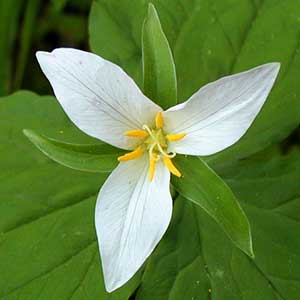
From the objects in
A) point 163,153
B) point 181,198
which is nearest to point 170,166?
point 163,153

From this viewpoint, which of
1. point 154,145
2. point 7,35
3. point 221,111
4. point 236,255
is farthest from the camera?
point 7,35

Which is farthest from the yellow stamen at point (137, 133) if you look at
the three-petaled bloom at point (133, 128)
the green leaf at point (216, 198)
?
the green leaf at point (216, 198)

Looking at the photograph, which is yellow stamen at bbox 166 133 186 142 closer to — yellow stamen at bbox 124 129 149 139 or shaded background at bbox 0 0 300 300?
yellow stamen at bbox 124 129 149 139

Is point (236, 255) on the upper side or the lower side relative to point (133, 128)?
lower

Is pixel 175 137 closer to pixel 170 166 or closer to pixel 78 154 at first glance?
pixel 170 166

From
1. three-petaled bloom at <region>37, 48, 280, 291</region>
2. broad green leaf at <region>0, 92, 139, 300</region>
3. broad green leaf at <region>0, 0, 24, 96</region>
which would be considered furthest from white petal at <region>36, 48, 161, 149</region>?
broad green leaf at <region>0, 0, 24, 96</region>

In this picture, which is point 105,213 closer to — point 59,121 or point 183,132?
point 183,132

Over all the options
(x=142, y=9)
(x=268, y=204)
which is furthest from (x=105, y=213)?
(x=142, y=9)
